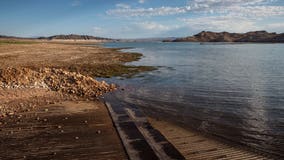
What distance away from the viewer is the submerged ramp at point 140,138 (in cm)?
1008

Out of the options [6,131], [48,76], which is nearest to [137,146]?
[6,131]

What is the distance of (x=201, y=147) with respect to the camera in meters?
11.1

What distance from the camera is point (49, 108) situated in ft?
54.4

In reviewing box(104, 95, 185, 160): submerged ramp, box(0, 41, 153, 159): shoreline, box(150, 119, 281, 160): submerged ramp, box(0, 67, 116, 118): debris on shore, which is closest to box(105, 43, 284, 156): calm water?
box(150, 119, 281, 160): submerged ramp

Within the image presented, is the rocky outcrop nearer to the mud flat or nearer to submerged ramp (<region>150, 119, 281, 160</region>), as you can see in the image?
A: the mud flat

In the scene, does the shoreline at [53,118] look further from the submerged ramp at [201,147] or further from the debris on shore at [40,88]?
the submerged ramp at [201,147]

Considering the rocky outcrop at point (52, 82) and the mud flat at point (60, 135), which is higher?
the rocky outcrop at point (52, 82)

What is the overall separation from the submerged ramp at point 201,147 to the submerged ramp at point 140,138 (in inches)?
18.0

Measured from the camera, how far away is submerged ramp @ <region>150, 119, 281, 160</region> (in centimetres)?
1029

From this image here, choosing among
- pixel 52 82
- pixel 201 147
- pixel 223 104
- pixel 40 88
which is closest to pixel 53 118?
pixel 40 88

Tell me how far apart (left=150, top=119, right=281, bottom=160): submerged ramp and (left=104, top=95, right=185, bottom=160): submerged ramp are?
0.46 m

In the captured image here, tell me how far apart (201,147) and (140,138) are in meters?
2.50

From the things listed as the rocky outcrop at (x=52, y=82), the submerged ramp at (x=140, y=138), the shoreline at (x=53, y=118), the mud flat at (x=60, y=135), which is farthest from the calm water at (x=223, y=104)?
the mud flat at (x=60, y=135)

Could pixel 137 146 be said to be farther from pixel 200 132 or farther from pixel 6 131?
pixel 6 131
